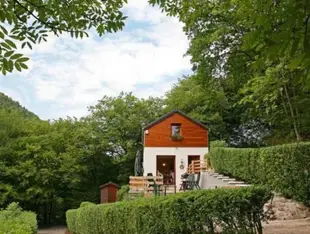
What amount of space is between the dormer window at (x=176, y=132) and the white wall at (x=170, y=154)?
2.21 feet

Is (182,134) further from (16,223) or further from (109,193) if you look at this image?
(16,223)

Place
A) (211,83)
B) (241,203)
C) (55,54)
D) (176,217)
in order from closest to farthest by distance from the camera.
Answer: (241,203) → (55,54) → (176,217) → (211,83)

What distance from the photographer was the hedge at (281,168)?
1026 cm

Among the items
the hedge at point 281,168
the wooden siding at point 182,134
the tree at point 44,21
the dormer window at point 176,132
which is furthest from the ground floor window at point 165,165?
the tree at point 44,21

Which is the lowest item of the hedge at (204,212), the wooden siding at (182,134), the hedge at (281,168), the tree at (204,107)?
the hedge at (204,212)

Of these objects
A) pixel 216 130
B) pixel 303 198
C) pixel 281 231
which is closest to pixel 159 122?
pixel 216 130

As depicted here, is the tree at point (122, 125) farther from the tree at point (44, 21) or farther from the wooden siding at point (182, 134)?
the tree at point (44, 21)

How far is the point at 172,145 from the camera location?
24969 millimetres

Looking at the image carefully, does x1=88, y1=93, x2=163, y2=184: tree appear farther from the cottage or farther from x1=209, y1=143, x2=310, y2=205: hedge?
x1=209, y1=143, x2=310, y2=205: hedge

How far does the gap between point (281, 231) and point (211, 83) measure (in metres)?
8.04

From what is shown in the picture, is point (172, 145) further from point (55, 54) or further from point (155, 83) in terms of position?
point (55, 54)

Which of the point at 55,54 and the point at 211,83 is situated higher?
the point at 211,83

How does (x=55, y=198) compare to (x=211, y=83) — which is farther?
(x=55, y=198)

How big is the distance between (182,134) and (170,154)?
1639mm
